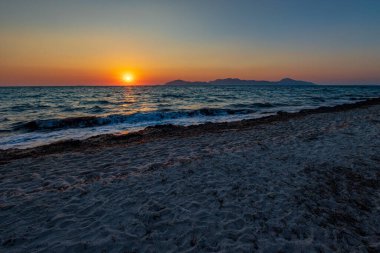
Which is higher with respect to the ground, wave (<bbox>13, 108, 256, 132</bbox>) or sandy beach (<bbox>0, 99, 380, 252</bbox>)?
sandy beach (<bbox>0, 99, 380, 252</bbox>)

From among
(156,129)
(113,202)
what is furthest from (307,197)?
(156,129)

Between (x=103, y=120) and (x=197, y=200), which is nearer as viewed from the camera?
(x=197, y=200)

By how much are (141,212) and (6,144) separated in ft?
39.3

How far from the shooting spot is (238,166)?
7938mm

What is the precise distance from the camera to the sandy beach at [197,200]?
441cm

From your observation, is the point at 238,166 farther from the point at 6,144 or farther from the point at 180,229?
the point at 6,144

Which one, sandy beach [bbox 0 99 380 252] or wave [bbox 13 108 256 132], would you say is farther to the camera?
wave [bbox 13 108 256 132]

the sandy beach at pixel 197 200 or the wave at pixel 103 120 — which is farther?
the wave at pixel 103 120

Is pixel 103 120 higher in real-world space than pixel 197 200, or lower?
lower

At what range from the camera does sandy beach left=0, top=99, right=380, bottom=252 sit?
14.5ft

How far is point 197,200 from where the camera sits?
5.79 m

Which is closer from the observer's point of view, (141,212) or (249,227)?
(249,227)

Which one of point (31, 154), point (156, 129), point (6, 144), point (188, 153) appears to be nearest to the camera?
point (188, 153)

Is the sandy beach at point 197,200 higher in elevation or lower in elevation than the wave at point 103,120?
higher
